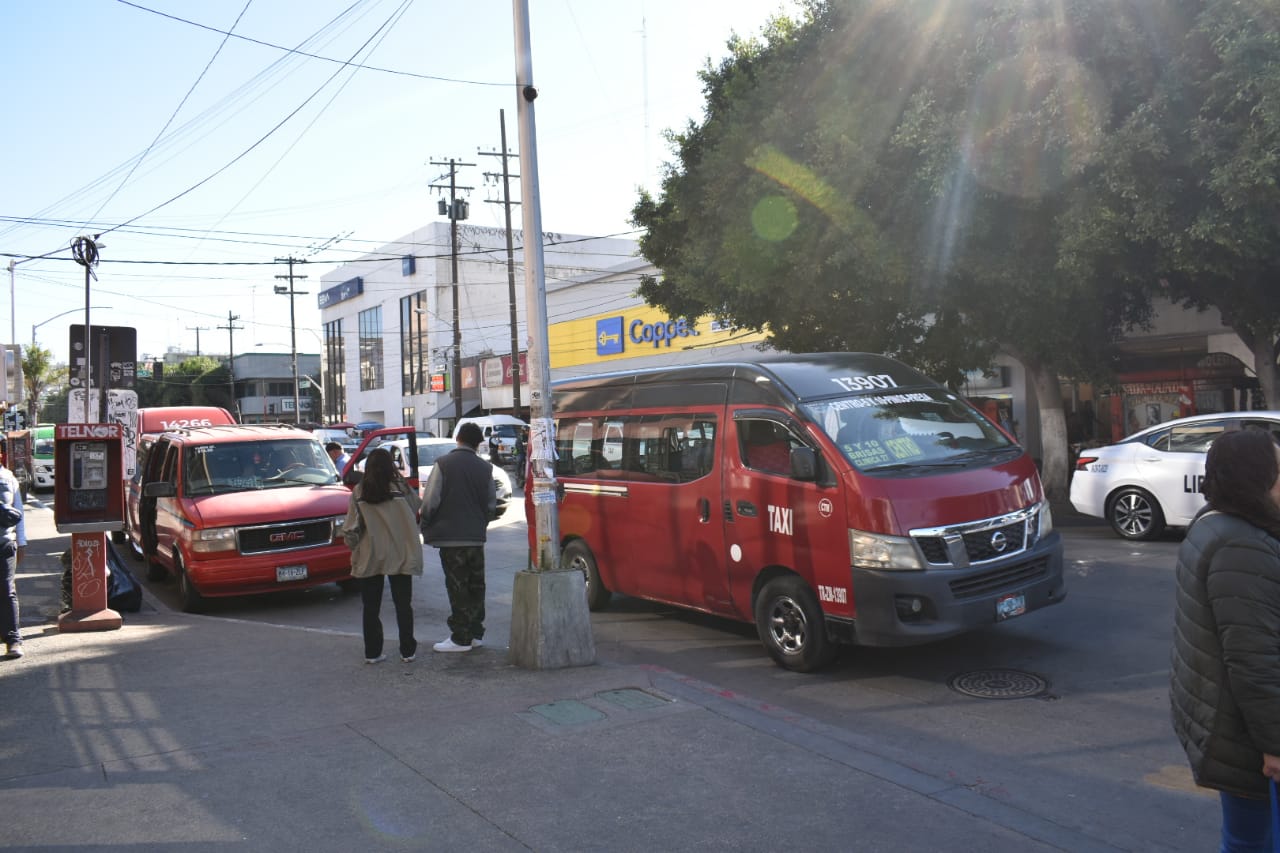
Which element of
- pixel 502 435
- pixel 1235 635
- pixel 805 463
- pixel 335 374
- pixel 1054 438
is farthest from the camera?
pixel 335 374

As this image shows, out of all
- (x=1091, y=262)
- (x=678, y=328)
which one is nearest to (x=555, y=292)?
(x=678, y=328)

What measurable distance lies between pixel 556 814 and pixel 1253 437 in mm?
3142

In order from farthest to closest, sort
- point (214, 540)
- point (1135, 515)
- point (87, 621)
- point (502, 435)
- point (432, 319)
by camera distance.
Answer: point (432, 319) → point (502, 435) → point (1135, 515) → point (214, 540) → point (87, 621)

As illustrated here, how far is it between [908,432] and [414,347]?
57872 millimetres

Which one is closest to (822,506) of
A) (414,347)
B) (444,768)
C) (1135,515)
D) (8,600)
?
(444,768)

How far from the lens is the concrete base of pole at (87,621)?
885 cm

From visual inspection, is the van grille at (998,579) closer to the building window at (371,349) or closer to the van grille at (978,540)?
the van grille at (978,540)

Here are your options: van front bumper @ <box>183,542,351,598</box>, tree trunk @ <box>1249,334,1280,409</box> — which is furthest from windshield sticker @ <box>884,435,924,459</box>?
tree trunk @ <box>1249,334,1280,409</box>

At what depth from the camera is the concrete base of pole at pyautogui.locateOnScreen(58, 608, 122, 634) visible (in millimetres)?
8852

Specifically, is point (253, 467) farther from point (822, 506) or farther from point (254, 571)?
point (822, 506)

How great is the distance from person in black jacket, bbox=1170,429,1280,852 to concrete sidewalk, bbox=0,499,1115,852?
138cm

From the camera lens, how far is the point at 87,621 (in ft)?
29.1

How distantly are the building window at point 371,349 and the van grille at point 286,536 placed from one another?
5878 centimetres

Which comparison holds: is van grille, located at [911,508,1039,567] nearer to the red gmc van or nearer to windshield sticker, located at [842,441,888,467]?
windshield sticker, located at [842,441,888,467]
